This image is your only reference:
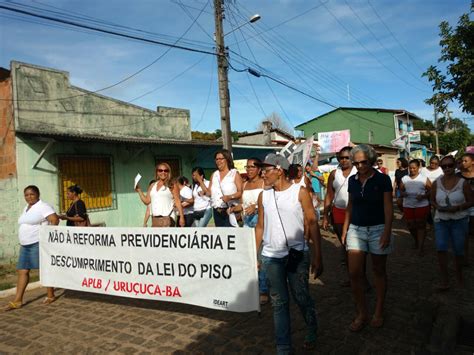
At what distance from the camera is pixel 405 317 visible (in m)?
4.16

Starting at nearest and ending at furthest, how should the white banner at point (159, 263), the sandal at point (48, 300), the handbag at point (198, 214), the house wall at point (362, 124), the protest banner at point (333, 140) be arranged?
the white banner at point (159, 263) < the sandal at point (48, 300) < the handbag at point (198, 214) < the protest banner at point (333, 140) < the house wall at point (362, 124)

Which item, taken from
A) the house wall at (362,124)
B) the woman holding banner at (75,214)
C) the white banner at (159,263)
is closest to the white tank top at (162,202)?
the white banner at (159,263)

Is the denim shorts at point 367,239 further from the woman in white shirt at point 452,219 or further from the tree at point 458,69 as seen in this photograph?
the tree at point 458,69

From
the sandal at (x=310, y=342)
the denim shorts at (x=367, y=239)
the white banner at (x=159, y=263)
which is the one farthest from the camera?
the white banner at (x=159, y=263)

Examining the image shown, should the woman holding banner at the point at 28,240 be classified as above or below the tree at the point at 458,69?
below

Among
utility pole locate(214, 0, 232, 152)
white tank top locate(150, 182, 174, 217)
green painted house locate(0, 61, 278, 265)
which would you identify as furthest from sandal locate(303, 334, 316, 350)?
utility pole locate(214, 0, 232, 152)

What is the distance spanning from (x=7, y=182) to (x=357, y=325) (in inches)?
357

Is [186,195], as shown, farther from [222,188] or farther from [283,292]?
[283,292]

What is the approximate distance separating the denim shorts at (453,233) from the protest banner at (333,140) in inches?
640

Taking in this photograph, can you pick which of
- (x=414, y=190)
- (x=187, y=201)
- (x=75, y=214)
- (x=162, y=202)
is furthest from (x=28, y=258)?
(x=414, y=190)

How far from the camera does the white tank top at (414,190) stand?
725 cm

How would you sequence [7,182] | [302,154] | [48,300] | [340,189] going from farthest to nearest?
1. [7,182]
2. [302,154]
3. [48,300]
4. [340,189]

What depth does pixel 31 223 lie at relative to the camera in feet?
18.1

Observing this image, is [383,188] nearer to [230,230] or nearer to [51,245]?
[230,230]
